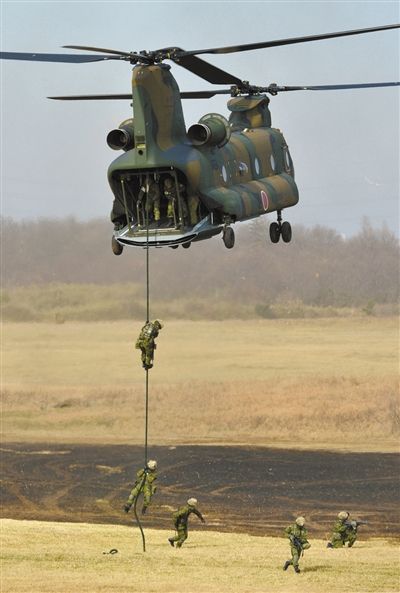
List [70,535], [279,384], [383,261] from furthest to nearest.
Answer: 1. [383,261]
2. [279,384]
3. [70,535]

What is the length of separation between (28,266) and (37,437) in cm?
1509

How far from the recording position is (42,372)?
79688 millimetres

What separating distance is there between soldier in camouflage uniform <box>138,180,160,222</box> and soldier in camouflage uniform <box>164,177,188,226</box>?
19 centimetres

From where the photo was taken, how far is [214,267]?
270ft

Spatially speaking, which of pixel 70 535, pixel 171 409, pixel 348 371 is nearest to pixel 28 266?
pixel 171 409

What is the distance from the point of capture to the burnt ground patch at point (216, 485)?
172 feet

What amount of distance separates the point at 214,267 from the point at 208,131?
56.9 m

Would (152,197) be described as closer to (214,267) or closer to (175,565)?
(175,565)

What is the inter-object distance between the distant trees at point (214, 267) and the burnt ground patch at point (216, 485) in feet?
48.7

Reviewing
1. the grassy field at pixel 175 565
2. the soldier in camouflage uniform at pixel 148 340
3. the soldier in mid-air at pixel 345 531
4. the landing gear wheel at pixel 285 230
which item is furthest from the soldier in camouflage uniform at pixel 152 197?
the soldier in mid-air at pixel 345 531

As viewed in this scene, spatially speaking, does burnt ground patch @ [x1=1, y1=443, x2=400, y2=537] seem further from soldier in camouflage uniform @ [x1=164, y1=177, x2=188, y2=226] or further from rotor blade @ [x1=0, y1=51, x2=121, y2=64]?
rotor blade @ [x1=0, y1=51, x2=121, y2=64]

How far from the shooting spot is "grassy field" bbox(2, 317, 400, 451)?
7094 centimetres

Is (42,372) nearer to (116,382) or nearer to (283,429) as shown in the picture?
(116,382)

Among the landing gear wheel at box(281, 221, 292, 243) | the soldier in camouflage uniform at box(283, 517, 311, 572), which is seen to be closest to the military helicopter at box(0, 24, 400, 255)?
the landing gear wheel at box(281, 221, 292, 243)
